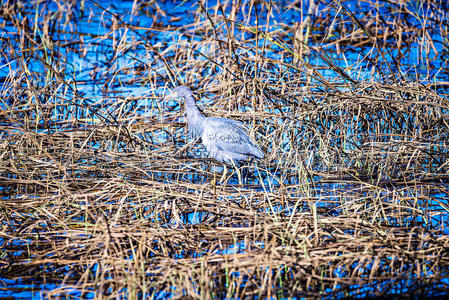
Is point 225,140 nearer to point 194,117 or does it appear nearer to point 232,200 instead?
point 194,117

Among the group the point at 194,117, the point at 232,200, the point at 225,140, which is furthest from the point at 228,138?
the point at 232,200

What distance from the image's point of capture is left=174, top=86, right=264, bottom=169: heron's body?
534 cm

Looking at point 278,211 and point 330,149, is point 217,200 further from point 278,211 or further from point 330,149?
point 330,149

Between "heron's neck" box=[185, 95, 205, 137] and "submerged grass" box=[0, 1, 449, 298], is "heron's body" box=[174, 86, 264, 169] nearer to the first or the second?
"heron's neck" box=[185, 95, 205, 137]

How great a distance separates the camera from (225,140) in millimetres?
5332

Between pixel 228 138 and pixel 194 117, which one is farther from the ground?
pixel 194 117

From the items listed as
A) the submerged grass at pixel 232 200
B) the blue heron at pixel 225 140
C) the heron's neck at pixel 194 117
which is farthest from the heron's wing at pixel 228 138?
the submerged grass at pixel 232 200

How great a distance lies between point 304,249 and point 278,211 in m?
0.69

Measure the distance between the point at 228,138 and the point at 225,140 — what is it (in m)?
0.03

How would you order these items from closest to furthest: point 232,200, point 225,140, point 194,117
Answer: point 232,200, point 225,140, point 194,117

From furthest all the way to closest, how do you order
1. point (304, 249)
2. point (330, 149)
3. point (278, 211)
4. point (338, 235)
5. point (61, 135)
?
point (61, 135)
point (330, 149)
point (278, 211)
point (338, 235)
point (304, 249)

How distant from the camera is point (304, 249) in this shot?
355cm

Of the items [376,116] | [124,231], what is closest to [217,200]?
[124,231]

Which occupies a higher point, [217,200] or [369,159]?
[369,159]
